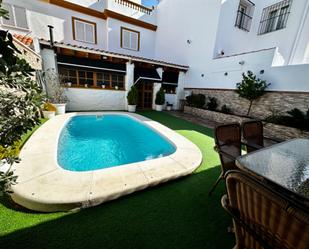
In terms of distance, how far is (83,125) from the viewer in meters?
7.61

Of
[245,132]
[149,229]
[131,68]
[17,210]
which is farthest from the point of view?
[131,68]

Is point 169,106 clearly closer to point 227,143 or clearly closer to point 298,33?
point 298,33

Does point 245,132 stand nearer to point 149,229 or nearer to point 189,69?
point 149,229

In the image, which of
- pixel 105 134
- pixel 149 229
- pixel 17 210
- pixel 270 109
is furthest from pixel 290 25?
pixel 17 210

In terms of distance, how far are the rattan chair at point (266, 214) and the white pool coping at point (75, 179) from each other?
1919mm

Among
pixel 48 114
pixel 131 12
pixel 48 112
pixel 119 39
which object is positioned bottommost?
pixel 48 114

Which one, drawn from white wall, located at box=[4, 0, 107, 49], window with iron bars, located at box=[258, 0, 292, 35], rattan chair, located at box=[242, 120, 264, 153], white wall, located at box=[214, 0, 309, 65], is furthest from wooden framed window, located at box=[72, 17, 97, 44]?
rattan chair, located at box=[242, 120, 264, 153]

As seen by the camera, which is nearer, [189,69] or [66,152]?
[66,152]

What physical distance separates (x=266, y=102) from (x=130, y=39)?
1143cm

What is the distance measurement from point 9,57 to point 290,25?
13.7 metres

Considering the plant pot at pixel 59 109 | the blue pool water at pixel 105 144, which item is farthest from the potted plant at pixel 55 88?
the blue pool water at pixel 105 144

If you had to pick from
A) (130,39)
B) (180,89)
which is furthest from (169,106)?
(130,39)

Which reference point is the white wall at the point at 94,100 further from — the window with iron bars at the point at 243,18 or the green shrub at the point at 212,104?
the window with iron bars at the point at 243,18

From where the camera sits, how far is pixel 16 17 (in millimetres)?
9141
